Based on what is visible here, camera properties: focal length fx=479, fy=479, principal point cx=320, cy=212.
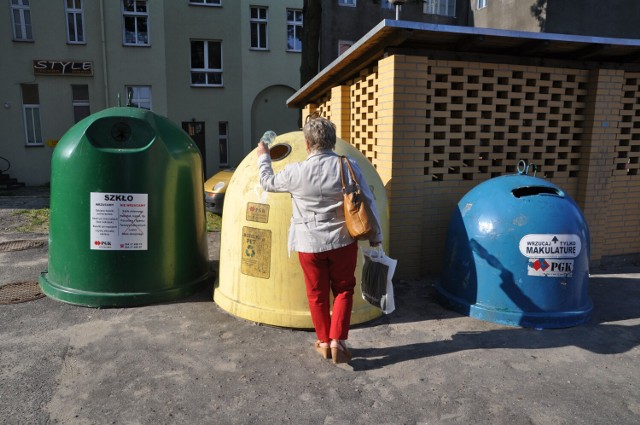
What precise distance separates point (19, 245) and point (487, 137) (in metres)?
6.88

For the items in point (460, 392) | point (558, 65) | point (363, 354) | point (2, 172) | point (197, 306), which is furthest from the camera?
point (2, 172)

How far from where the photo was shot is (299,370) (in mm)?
3447

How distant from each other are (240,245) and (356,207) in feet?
4.84

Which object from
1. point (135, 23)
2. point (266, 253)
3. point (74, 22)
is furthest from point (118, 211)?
point (74, 22)

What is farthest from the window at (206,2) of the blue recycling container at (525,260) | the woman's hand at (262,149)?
the blue recycling container at (525,260)

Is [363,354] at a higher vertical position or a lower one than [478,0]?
lower

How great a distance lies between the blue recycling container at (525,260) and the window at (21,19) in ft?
65.4

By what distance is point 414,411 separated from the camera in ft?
9.76

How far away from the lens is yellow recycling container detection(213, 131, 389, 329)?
4.08 meters

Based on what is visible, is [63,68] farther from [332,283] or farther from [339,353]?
[339,353]

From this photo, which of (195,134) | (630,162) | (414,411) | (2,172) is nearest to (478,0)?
(195,134)

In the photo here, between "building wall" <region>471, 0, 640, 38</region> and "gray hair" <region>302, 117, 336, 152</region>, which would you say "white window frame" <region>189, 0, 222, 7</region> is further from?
"gray hair" <region>302, 117, 336, 152</region>

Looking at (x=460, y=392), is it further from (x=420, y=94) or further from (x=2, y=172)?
(x=2, y=172)

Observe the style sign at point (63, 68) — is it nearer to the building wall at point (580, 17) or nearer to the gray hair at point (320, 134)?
the building wall at point (580, 17)
